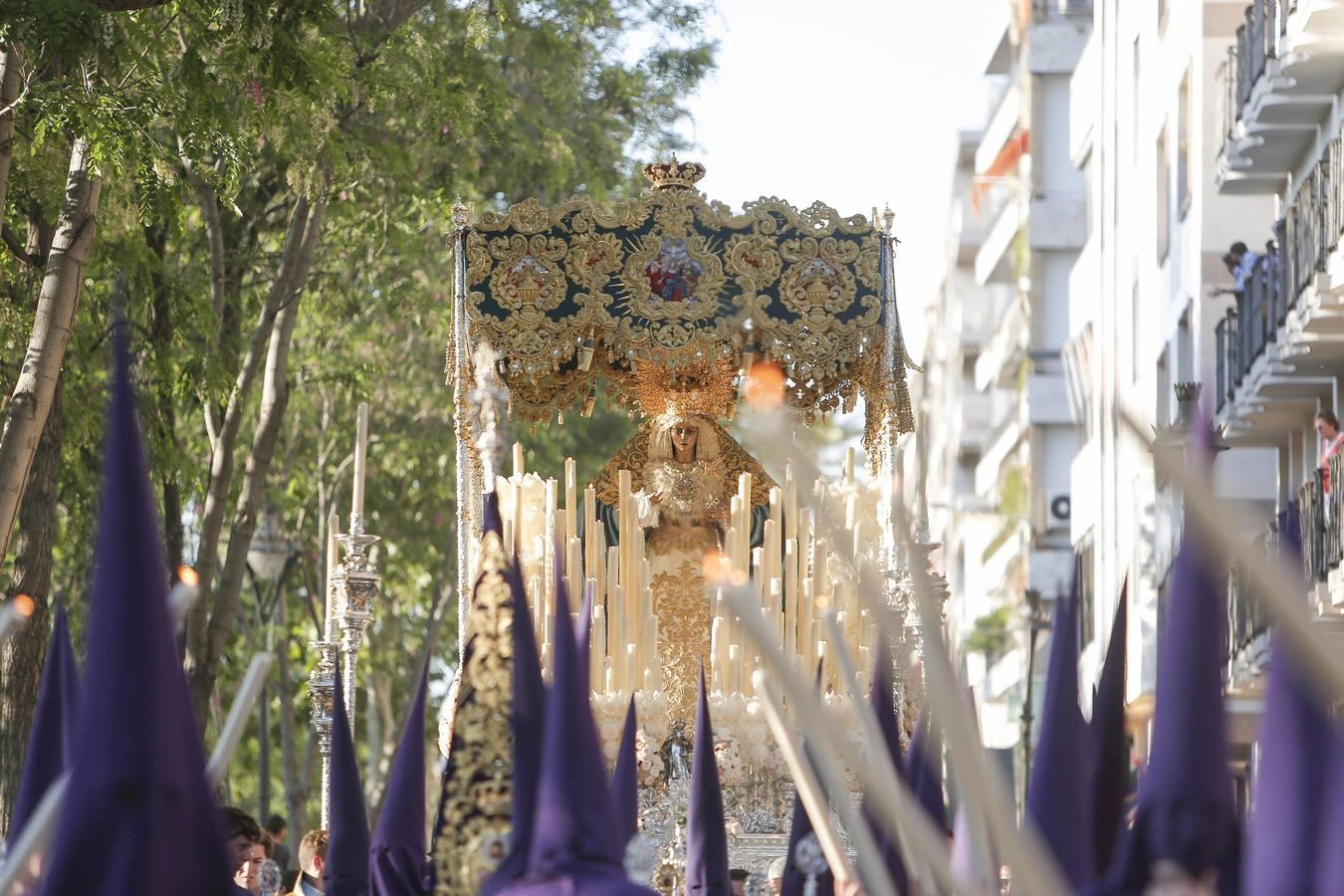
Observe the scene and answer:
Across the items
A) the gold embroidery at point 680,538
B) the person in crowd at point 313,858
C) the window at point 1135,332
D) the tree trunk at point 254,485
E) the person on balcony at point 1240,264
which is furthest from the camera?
the window at point 1135,332

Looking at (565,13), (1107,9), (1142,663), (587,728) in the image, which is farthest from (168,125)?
(1107,9)

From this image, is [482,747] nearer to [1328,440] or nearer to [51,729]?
[51,729]

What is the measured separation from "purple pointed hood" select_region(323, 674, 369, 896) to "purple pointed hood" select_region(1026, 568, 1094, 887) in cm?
266

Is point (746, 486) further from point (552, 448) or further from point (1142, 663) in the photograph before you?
point (1142, 663)

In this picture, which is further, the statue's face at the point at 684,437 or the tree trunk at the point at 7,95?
the statue's face at the point at 684,437

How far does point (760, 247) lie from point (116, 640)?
10518 millimetres

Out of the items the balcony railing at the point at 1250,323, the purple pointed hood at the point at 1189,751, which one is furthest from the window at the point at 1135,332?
the purple pointed hood at the point at 1189,751

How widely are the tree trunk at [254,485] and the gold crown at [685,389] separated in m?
3.77

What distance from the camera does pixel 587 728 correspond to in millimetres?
5848

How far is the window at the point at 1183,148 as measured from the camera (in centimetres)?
3012

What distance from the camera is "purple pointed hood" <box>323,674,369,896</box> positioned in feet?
26.4

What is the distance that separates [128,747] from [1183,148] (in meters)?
26.3

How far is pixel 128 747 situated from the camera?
17.5ft

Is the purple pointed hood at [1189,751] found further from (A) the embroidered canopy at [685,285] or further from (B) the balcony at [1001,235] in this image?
(B) the balcony at [1001,235]
